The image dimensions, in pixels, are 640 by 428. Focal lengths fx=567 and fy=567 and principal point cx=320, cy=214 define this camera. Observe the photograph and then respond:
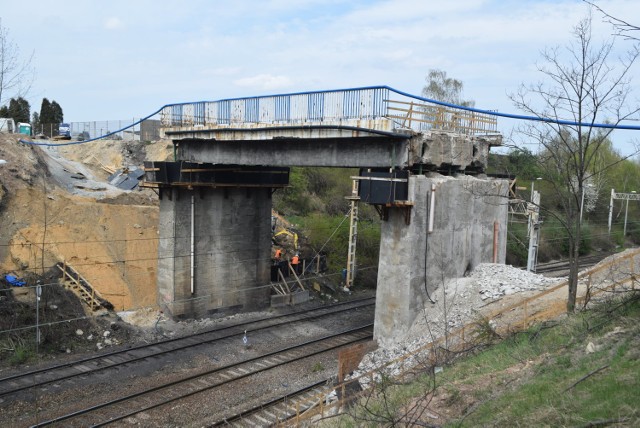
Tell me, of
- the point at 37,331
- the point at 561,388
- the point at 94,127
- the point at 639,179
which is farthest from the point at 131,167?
the point at 639,179

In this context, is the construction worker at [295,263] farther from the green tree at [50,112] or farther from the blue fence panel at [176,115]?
the green tree at [50,112]

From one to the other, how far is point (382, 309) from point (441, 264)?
205cm

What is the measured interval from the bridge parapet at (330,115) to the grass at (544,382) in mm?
5905

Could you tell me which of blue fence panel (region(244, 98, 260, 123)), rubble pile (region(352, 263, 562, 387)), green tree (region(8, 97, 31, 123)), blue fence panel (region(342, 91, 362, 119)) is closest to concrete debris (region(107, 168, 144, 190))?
blue fence panel (region(244, 98, 260, 123))

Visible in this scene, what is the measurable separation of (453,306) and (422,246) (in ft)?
6.23

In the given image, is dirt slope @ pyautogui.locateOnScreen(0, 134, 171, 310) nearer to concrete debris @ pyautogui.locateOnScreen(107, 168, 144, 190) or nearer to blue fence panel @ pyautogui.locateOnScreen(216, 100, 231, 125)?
concrete debris @ pyautogui.locateOnScreen(107, 168, 144, 190)

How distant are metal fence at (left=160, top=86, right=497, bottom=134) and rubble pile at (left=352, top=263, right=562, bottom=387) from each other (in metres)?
4.28

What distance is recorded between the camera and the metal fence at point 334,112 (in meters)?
14.1

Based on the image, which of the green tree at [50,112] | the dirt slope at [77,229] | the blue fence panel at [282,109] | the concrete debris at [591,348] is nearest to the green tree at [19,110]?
the green tree at [50,112]

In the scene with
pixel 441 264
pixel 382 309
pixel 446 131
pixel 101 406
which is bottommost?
pixel 101 406

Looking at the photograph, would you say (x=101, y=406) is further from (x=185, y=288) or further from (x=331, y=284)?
(x=331, y=284)

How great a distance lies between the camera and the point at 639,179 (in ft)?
185

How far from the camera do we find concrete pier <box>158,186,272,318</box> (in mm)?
20375

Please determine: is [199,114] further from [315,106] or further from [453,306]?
[453,306]
